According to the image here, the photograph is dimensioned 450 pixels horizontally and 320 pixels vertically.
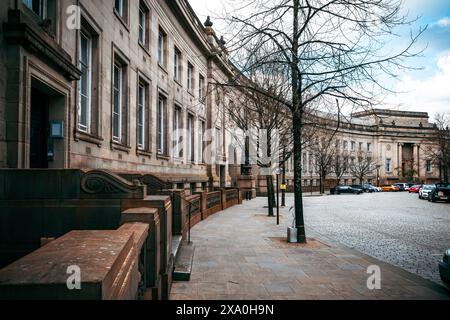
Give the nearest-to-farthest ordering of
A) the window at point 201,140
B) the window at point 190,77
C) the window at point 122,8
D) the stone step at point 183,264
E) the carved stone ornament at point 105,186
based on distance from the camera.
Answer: the carved stone ornament at point 105,186
the stone step at point 183,264
the window at point 122,8
the window at point 190,77
the window at point 201,140

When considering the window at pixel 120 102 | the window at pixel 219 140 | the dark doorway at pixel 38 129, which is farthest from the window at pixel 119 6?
the window at pixel 219 140

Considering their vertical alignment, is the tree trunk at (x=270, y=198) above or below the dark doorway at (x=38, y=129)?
below

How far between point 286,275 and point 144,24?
14331 mm

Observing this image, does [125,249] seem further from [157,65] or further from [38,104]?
[157,65]

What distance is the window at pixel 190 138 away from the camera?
85.3 ft

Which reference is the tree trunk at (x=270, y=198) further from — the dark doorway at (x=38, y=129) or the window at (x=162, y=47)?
the dark doorway at (x=38, y=129)

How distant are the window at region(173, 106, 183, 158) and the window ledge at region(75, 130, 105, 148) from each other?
1044 centimetres

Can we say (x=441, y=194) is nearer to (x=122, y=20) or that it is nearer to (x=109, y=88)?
(x=122, y=20)

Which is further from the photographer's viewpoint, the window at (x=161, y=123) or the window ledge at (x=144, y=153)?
the window at (x=161, y=123)

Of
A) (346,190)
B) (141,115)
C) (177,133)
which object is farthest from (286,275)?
(346,190)

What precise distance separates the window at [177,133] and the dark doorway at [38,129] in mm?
13242

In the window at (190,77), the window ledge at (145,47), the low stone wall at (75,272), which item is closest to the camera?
the low stone wall at (75,272)

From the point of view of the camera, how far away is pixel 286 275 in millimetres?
7309

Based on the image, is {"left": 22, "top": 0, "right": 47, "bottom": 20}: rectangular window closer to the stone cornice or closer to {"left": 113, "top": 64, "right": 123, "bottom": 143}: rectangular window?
the stone cornice
